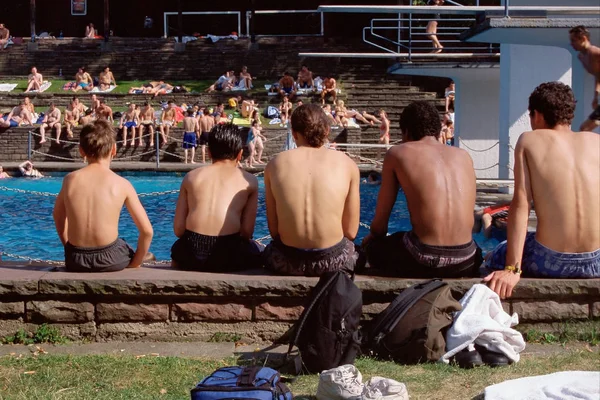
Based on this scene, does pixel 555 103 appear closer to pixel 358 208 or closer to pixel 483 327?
pixel 358 208

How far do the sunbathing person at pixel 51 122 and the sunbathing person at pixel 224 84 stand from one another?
5.39m

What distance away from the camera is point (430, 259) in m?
4.70

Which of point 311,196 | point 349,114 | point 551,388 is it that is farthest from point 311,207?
point 349,114

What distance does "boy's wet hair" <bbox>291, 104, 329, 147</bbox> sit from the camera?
16.0 feet

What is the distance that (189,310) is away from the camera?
467 centimetres

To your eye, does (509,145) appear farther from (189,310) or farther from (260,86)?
(260,86)

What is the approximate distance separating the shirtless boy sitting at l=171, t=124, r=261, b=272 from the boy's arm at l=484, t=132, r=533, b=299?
145 centimetres

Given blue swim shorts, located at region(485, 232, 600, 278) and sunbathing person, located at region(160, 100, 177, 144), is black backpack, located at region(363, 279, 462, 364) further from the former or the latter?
sunbathing person, located at region(160, 100, 177, 144)

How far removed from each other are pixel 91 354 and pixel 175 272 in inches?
29.6

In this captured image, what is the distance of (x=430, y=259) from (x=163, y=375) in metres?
1.61

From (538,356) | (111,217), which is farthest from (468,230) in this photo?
(111,217)

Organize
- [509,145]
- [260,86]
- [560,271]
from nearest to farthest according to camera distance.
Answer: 1. [560,271]
2. [509,145]
3. [260,86]

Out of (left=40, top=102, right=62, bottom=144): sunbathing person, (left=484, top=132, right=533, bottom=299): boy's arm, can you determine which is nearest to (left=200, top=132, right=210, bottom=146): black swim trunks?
(left=40, top=102, right=62, bottom=144): sunbathing person

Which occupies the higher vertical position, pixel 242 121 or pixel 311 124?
pixel 311 124
